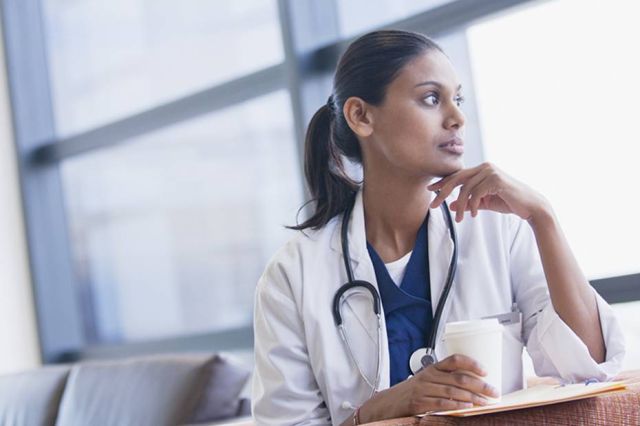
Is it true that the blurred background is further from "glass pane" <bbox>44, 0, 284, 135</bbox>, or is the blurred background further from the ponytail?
the ponytail

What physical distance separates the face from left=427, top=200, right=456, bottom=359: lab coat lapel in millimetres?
88

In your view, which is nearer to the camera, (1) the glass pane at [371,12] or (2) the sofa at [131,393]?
(2) the sofa at [131,393]

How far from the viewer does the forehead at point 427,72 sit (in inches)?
70.7

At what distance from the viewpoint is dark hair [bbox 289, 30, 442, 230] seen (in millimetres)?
1830

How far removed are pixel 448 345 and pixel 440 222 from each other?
501 mm

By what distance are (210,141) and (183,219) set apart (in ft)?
1.19

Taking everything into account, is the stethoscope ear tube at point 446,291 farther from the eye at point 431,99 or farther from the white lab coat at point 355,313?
the eye at point 431,99

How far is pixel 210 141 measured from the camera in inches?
153

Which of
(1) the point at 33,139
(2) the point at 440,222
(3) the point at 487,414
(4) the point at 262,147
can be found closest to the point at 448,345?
(3) the point at 487,414

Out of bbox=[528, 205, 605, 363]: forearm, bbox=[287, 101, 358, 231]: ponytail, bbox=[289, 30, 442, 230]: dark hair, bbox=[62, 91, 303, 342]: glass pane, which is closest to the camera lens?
bbox=[528, 205, 605, 363]: forearm

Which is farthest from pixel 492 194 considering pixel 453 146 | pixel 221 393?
pixel 221 393

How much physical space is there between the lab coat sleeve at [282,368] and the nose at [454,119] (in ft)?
1.32

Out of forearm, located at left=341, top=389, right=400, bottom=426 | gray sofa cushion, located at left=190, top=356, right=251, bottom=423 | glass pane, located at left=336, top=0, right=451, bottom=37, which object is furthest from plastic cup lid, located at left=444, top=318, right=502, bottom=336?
glass pane, located at left=336, top=0, right=451, bottom=37

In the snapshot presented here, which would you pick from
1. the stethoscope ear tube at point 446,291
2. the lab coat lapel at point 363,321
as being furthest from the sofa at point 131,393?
the stethoscope ear tube at point 446,291
